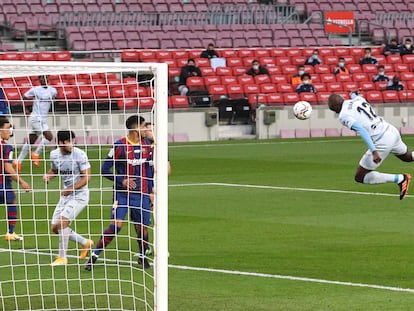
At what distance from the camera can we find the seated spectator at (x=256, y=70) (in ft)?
136

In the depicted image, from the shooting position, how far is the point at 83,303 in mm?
12555

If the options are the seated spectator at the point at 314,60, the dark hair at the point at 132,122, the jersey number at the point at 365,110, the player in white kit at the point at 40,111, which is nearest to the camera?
the dark hair at the point at 132,122

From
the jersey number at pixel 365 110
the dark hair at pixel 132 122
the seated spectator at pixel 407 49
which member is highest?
the dark hair at pixel 132 122

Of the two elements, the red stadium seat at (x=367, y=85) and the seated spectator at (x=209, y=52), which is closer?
the seated spectator at (x=209, y=52)

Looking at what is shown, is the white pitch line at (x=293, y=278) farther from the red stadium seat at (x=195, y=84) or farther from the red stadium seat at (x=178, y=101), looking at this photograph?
the red stadium seat at (x=195, y=84)

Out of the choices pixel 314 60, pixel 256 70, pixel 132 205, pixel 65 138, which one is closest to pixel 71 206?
pixel 132 205

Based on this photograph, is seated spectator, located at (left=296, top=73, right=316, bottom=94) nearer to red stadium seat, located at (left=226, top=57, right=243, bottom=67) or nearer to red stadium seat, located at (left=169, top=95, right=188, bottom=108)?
red stadium seat, located at (left=226, top=57, right=243, bottom=67)

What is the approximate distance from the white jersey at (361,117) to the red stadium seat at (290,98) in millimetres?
20645

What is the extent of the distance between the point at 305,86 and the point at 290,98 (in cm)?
81

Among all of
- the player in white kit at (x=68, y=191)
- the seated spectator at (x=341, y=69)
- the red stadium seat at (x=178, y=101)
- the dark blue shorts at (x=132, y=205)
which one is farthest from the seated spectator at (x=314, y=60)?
the dark blue shorts at (x=132, y=205)

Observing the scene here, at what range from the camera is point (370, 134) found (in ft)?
63.5

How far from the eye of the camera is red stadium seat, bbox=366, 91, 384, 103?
4147 cm

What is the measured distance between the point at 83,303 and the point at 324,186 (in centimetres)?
→ 1235

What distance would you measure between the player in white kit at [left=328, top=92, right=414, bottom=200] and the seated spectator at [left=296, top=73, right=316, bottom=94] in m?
20.7
